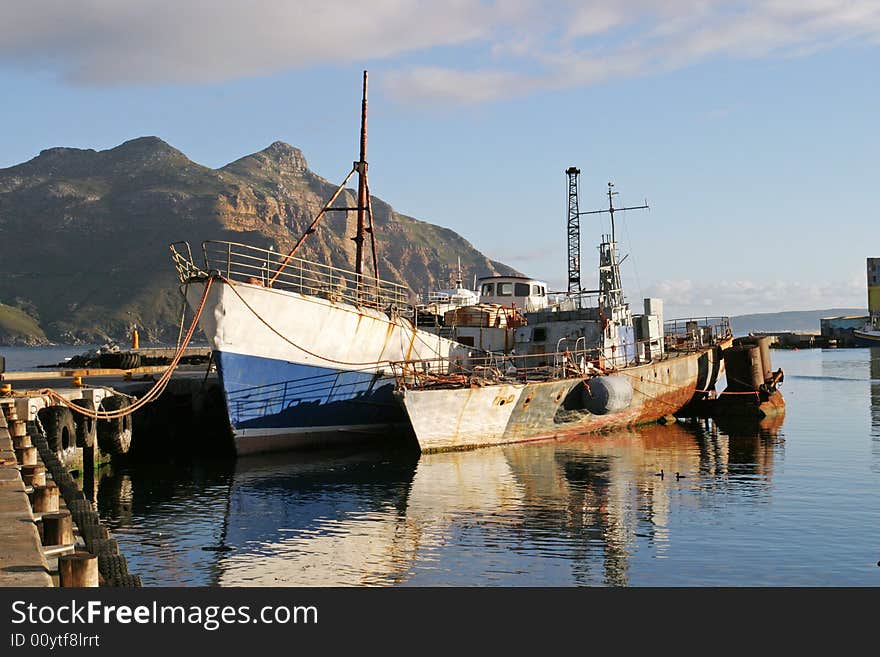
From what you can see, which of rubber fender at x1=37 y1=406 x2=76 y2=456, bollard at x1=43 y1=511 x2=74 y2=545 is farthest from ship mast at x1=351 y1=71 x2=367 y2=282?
bollard at x1=43 y1=511 x2=74 y2=545

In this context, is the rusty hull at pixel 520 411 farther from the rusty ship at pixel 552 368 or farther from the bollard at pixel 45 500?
the bollard at pixel 45 500

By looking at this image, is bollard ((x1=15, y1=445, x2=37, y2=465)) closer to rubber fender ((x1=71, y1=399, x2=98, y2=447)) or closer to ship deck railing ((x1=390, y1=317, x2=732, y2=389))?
rubber fender ((x1=71, y1=399, x2=98, y2=447))

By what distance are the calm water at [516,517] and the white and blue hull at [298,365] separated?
4.79 ft

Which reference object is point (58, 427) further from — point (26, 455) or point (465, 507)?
point (465, 507)

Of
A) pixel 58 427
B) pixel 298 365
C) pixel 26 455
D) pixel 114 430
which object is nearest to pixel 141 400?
pixel 114 430

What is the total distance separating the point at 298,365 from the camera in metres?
28.8

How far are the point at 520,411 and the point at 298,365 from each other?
7.63m

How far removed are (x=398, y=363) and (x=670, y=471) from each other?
30.2ft

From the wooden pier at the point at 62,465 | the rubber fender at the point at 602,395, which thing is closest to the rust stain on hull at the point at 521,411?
the rubber fender at the point at 602,395

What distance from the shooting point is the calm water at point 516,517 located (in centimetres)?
1560

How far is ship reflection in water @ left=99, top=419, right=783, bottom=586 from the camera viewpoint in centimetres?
1571
